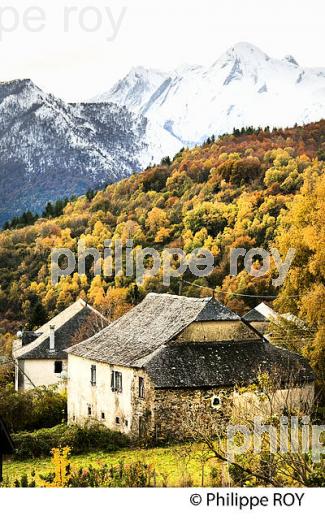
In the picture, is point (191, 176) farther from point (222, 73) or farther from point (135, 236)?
point (222, 73)

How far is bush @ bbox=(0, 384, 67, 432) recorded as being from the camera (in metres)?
20.9

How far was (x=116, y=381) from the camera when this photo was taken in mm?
21188

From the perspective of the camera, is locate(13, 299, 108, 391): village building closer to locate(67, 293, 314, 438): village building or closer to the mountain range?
locate(67, 293, 314, 438): village building

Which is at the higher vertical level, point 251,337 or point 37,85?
point 37,85

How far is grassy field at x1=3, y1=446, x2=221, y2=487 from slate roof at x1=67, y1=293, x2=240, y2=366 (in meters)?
2.63

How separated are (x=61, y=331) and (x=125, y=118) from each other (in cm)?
1072

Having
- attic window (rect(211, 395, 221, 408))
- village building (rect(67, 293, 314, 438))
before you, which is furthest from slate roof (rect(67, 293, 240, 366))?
attic window (rect(211, 395, 221, 408))

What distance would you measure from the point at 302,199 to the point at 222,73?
381 centimetres

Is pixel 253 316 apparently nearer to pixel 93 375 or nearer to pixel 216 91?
pixel 93 375

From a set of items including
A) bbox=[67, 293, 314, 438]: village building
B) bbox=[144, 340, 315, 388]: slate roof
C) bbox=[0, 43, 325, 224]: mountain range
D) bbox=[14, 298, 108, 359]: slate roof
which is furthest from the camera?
bbox=[14, 298, 108, 359]: slate roof

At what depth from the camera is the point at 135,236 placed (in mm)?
25781

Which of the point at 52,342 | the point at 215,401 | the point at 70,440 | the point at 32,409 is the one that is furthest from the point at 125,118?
the point at 52,342
